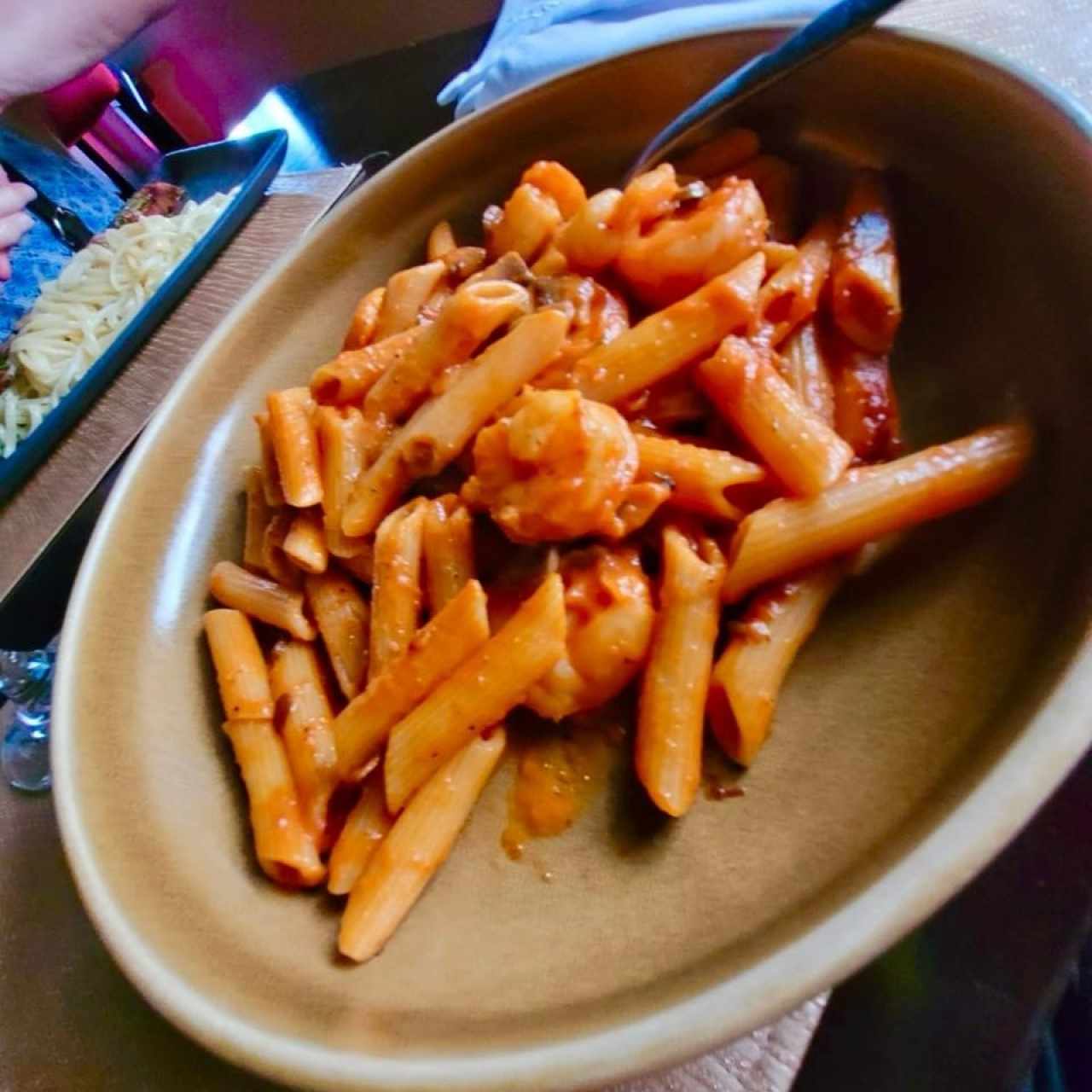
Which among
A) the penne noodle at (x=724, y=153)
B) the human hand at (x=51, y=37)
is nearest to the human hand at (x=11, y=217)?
the human hand at (x=51, y=37)

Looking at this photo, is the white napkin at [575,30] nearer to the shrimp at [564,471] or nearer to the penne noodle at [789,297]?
the penne noodle at [789,297]

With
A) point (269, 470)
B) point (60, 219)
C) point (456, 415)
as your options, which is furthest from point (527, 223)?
point (60, 219)

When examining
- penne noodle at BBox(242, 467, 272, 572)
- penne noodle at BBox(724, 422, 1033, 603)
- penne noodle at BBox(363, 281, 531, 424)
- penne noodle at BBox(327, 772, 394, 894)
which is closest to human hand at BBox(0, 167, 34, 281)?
penne noodle at BBox(242, 467, 272, 572)

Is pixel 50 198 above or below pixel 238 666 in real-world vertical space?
above

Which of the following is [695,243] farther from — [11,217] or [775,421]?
[11,217]

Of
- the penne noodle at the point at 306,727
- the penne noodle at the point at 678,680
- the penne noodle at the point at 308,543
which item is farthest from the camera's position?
the penne noodle at the point at 308,543

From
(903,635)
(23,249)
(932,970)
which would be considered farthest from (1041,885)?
(23,249)
